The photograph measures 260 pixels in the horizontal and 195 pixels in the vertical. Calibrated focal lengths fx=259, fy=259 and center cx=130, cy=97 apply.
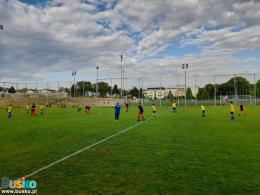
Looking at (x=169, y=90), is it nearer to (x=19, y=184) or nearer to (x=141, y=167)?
(x=141, y=167)

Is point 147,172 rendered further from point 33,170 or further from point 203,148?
point 203,148

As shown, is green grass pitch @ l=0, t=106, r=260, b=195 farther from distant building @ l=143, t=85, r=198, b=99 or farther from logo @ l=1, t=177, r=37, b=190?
distant building @ l=143, t=85, r=198, b=99

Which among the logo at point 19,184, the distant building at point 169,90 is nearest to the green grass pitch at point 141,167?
the logo at point 19,184

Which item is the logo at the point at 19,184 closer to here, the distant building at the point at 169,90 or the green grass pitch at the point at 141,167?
the green grass pitch at the point at 141,167

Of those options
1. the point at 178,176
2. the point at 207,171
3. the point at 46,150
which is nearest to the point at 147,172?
the point at 178,176

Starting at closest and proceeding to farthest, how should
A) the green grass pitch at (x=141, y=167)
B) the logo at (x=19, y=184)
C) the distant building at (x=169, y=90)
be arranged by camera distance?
the green grass pitch at (x=141, y=167) → the logo at (x=19, y=184) → the distant building at (x=169, y=90)

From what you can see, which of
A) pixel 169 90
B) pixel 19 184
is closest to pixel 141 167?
pixel 19 184

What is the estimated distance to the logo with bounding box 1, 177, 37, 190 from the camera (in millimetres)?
5952

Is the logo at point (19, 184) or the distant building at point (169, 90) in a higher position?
the distant building at point (169, 90)

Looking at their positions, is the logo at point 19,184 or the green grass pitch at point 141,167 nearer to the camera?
the green grass pitch at point 141,167

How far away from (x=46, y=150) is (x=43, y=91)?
246 ft

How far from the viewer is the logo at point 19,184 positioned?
5952mm

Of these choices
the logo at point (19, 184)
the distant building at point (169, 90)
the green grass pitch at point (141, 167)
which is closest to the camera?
the green grass pitch at point (141, 167)

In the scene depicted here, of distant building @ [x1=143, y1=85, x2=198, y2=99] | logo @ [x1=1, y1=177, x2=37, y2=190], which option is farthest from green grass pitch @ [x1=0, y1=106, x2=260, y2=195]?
distant building @ [x1=143, y1=85, x2=198, y2=99]
